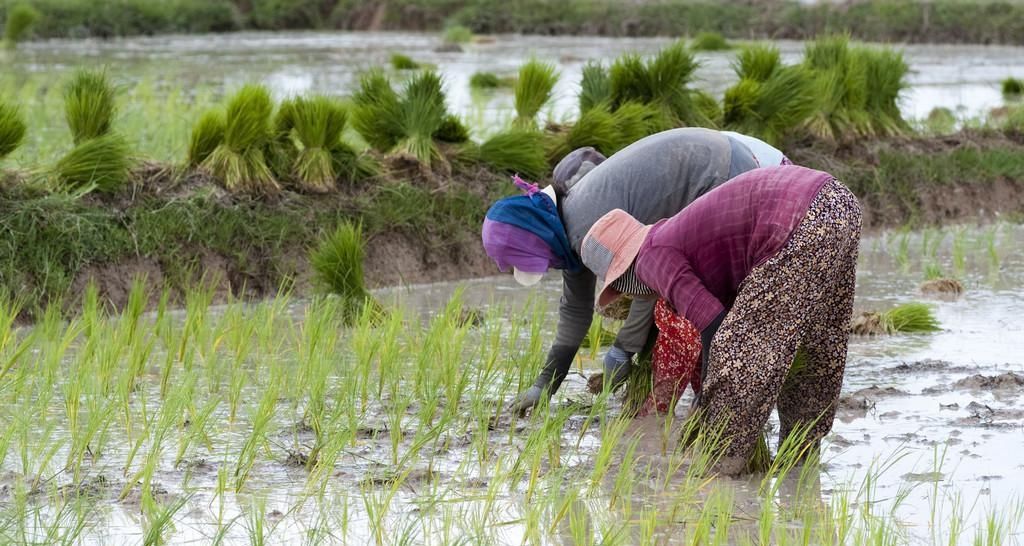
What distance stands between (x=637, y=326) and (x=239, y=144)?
2.59 m

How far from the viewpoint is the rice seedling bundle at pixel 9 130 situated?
524 centimetres

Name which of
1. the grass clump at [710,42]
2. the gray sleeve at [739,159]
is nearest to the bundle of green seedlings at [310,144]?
the gray sleeve at [739,159]

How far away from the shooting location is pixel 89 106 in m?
5.68

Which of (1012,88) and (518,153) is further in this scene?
(1012,88)

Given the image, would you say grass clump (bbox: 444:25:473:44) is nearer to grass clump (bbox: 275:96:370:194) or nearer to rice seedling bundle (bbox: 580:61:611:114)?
rice seedling bundle (bbox: 580:61:611:114)

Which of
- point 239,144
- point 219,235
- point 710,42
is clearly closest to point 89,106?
point 239,144

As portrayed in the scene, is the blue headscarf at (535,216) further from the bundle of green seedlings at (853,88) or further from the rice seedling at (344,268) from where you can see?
the bundle of green seedlings at (853,88)

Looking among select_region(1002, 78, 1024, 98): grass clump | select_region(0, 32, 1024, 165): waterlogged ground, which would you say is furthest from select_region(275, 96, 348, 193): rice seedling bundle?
select_region(1002, 78, 1024, 98): grass clump

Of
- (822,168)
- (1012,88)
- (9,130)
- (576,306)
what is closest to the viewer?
(576,306)

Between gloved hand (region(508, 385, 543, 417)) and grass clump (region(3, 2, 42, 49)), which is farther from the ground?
gloved hand (region(508, 385, 543, 417))

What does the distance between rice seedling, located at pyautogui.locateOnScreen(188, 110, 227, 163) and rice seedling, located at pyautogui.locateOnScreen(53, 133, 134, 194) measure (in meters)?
0.40

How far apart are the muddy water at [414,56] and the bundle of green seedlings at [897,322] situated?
3.41 meters

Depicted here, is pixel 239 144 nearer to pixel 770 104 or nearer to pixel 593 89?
pixel 593 89

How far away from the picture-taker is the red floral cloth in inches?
141
